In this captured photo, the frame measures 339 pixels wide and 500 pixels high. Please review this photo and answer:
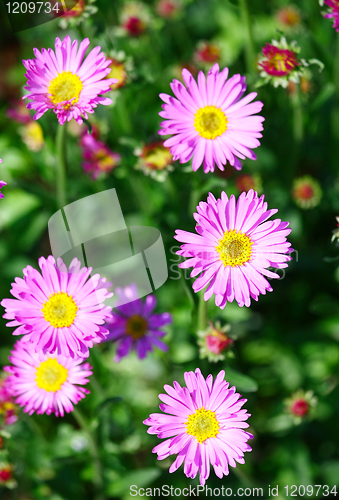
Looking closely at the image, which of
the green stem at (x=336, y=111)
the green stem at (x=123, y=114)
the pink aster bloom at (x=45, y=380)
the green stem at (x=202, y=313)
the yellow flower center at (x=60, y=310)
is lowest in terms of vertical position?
A: the pink aster bloom at (x=45, y=380)

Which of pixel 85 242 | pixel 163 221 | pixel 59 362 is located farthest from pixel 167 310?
pixel 59 362

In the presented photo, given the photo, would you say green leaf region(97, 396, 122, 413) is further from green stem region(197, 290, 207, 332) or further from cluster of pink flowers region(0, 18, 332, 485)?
green stem region(197, 290, 207, 332)

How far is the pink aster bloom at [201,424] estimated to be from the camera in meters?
1.88

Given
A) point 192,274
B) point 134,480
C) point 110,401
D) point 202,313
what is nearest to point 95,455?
point 134,480

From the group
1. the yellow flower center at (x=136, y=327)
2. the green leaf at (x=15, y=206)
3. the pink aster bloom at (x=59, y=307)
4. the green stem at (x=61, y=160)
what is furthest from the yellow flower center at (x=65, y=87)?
the green leaf at (x=15, y=206)

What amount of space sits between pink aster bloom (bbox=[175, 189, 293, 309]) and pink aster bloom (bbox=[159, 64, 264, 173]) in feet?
0.88

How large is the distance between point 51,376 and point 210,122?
1.35 metres

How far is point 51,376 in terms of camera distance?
222 cm

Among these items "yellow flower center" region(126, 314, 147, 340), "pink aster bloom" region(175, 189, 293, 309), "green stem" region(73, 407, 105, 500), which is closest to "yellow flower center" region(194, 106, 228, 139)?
"pink aster bloom" region(175, 189, 293, 309)

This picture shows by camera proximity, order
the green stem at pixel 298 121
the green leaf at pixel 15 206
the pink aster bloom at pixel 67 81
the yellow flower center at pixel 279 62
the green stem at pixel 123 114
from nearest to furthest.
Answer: the pink aster bloom at pixel 67 81 → the yellow flower center at pixel 279 62 → the green stem at pixel 298 121 → the green stem at pixel 123 114 → the green leaf at pixel 15 206

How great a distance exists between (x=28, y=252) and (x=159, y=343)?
6.17 feet

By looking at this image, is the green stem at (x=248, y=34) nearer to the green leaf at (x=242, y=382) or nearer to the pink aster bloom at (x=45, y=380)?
the green leaf at (x=242, y=382)

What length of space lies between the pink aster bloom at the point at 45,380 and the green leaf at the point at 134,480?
0.78 metres

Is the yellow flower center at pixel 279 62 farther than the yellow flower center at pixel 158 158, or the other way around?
the yellow flower center at pixel 158 158
